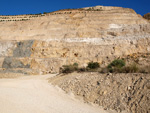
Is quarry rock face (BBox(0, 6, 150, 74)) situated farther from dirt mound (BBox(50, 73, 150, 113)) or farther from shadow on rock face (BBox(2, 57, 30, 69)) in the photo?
dirt mound (BBox(50, 73, 150, 113))

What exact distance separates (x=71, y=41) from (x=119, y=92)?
19644 mm

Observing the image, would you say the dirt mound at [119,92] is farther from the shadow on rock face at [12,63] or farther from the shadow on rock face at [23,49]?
the shadow on rock face at [23,49]

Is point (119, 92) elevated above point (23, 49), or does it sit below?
below

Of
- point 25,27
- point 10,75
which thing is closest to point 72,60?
point 10,75

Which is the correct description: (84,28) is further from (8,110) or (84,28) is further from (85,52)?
(8,110)

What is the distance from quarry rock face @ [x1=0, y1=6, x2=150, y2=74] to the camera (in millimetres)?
20578

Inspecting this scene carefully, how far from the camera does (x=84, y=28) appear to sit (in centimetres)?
2678

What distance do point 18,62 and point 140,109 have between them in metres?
19.1

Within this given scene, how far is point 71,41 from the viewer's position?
24500mm

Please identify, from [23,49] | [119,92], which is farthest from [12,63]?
[119,92]

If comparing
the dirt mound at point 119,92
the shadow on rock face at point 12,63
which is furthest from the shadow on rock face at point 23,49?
the dirt mound at point 119,92

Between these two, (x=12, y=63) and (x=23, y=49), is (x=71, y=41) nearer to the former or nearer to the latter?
(x=23, y=49)

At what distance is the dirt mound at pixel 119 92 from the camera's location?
4.57 metres

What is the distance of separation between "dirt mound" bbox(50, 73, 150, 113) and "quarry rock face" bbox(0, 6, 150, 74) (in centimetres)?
1217
